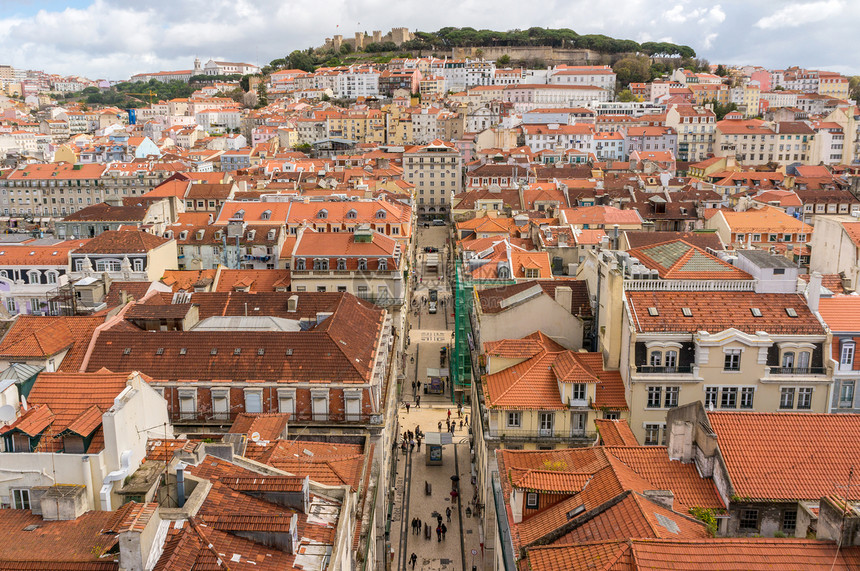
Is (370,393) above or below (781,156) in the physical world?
below

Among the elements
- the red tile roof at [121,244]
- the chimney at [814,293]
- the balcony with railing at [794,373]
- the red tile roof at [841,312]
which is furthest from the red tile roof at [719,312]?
the red tile roof at [121,244]

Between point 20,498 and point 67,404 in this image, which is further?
point 67,404

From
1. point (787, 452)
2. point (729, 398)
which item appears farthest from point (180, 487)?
point (729, 398)

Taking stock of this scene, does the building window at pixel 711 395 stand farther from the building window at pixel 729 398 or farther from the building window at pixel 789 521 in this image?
the building window at pixel 789 521

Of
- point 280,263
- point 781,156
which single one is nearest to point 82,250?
point 280,263

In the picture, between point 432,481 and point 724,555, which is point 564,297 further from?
point 724,555

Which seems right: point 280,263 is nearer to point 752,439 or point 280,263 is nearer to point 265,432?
point 265,432
